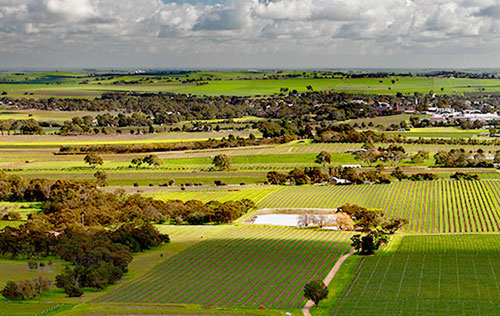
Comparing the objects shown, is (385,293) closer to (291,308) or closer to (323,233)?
(291,308)

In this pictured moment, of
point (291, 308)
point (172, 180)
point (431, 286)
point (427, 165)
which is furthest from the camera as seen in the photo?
point (427, 165)

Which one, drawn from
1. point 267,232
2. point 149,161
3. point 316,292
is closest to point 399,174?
point 267,232

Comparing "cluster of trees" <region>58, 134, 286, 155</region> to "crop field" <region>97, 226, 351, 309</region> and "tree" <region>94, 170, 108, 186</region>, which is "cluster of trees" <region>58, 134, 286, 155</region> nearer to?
"tree" <region>94, 170, 108, 186</region>

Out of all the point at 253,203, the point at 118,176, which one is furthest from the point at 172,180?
the point at 253,203

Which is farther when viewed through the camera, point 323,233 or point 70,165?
point 70,165

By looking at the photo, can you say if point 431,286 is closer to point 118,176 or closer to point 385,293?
point 385,293

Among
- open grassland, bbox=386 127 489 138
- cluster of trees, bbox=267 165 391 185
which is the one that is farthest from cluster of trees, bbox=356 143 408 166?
open grassland, bbox=386 127 489 138

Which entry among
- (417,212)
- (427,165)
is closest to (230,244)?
(417,212)

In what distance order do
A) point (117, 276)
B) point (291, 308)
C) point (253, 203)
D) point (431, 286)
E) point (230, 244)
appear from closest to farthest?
point (291, 308)
point (431, 286)
point (117, 276)
point (230, 244)
point (253, 203)
